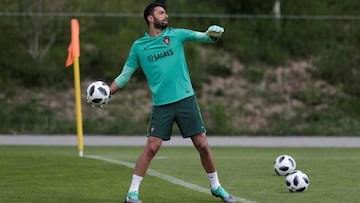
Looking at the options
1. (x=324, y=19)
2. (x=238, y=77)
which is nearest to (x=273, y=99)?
(x=238, y=77)

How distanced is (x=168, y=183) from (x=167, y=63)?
2694mm

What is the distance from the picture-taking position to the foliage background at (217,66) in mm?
30062

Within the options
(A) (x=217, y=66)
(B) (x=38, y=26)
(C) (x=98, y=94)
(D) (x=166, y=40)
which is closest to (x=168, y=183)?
(C) (x=98, y=94)

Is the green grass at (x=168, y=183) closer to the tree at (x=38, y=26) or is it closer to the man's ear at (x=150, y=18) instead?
the man's ear at (x=150, y=18)

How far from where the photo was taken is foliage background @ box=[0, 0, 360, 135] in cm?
3006

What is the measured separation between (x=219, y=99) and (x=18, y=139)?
6967 millimetres

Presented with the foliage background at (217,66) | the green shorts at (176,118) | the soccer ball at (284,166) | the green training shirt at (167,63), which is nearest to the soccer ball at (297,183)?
the green shorts at (176,118)

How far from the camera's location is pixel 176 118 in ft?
35.9

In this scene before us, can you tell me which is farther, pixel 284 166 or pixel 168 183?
pixel 284 166

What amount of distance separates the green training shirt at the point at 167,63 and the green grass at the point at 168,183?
1212 mm

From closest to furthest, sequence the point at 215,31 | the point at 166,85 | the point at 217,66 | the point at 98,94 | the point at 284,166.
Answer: the point at 215,31
the point at 166,85
the point at 98,94
the point at 284,166
the point at 217,66

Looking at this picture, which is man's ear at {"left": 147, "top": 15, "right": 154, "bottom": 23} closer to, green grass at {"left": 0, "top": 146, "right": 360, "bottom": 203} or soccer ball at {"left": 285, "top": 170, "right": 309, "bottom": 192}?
green grass at {"left": 0, "top": 146, "right": 360, "bottom": 203}

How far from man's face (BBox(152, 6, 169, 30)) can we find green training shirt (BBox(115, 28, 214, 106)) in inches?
4.1

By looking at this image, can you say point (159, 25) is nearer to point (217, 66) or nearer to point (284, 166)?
point (284, 166)
